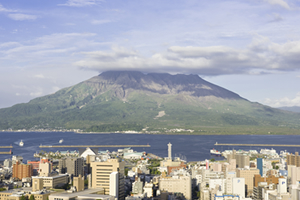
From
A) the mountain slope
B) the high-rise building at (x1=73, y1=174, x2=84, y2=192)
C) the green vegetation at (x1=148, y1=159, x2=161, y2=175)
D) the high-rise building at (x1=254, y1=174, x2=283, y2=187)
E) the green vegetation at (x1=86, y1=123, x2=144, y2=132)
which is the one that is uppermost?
the mountain slope

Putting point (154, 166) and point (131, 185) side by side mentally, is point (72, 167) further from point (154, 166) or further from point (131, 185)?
point (154, 166)

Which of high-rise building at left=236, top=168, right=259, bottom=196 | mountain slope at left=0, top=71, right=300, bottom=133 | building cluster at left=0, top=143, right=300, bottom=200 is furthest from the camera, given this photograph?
mountain slope at left=0, top=71, right=300, bottom=133

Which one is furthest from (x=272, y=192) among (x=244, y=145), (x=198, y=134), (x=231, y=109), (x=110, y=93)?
(x=110, y=93)

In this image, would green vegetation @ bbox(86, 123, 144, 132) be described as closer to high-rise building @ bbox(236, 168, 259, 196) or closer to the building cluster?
the building cluster

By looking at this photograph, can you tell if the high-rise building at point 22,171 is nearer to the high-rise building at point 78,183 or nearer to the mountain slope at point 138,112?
the high-rise building at point 78,183

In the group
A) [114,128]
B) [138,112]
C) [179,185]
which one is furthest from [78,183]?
[138,112]

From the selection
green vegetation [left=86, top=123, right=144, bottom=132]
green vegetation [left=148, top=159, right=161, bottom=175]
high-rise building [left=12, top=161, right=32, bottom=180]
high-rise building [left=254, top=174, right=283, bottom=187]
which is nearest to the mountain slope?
green vegetation [left=86, top=123, right=144, bottom=132]

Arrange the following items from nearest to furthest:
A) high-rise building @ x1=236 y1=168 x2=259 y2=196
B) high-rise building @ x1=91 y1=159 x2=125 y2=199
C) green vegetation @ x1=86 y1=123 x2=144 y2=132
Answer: high-rise building @ x1=91 y1=159 x2=125 y2=199 < high-rise building @ x1=236 y1=168 x2=259 y2=196 < green vegetation @ x1=86 y1=123 x2=144 y2=132

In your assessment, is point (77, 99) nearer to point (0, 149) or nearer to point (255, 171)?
point (0, 149)

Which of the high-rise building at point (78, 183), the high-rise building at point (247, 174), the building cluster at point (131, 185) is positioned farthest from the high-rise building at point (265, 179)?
the high-rise building at point (78, 183)
